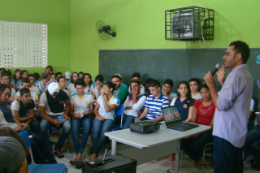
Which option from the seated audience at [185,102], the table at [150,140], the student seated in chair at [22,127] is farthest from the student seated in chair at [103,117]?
the table at [150,140]

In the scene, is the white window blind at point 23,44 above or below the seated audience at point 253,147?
above

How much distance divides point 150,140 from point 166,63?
2.93 metres

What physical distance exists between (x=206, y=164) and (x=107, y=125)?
1.55m

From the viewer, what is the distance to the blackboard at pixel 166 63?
438 centimetres

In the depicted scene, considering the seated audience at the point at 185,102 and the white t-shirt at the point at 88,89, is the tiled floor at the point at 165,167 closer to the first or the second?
the seated audience at the point at 185,102

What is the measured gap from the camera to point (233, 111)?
2041 mm

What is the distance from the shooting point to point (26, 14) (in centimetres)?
742

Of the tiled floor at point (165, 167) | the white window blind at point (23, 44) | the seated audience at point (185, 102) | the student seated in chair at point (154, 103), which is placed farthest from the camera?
the white window blind at point (23, 44)

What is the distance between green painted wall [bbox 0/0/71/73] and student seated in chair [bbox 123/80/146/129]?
4.19 metres

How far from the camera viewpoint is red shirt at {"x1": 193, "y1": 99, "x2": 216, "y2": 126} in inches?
137

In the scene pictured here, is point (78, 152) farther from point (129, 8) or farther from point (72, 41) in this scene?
point (72, 41)

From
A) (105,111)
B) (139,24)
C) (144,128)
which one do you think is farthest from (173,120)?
(139,24)

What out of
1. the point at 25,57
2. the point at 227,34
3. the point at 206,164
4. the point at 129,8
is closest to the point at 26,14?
the point at 25,57

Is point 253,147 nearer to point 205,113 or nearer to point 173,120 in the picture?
point 205,113
